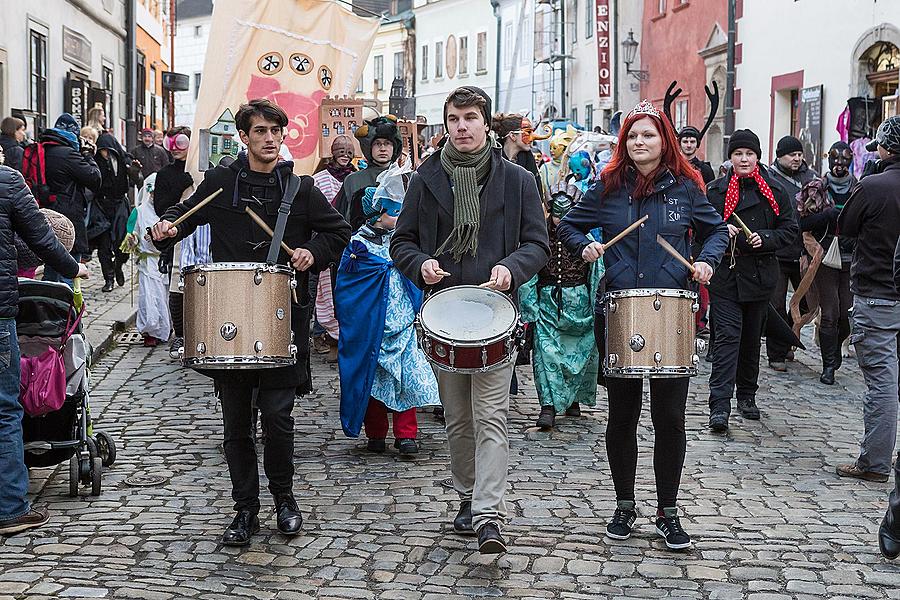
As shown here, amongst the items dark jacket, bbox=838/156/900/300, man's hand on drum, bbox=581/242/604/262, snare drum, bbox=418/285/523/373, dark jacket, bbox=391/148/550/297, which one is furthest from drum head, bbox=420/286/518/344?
dark jacket, bbox=838/156/900/300

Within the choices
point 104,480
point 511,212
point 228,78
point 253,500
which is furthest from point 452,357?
point 228,78

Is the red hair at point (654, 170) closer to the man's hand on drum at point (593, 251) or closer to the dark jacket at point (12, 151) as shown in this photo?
the man's hand on drum at point (593, 251)

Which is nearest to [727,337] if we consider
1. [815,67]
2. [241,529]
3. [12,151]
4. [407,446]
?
[407,446]

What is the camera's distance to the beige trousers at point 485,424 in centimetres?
556

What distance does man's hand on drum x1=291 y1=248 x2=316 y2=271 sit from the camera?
583cm

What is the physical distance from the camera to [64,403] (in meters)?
6.61

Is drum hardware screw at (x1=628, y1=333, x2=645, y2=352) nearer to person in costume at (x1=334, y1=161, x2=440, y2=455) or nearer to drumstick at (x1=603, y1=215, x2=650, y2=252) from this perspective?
drumstick at (x1=603, y1=215, x2=650, y2=252)

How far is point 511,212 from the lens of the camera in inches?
227

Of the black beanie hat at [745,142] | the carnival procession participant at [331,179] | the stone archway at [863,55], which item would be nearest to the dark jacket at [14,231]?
the black beanie hat at [745,142]

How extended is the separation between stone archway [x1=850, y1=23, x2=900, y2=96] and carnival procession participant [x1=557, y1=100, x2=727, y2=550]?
514 inches

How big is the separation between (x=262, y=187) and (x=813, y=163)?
15.5 metres

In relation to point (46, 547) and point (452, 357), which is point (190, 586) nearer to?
point (46, 547)

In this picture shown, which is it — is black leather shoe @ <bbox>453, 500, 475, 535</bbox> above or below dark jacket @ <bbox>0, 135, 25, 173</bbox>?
below

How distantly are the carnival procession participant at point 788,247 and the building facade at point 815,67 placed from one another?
570 centimetres
